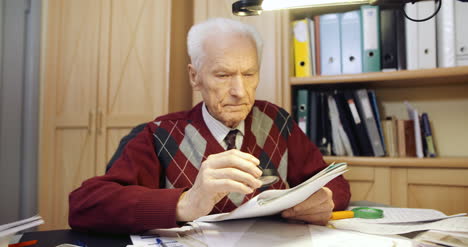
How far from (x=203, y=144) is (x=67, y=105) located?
1341 mm

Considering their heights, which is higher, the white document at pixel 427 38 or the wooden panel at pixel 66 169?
the white document at pixel 427 38

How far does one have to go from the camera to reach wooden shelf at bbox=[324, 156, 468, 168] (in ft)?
4.79

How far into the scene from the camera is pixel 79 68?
204 centimetres

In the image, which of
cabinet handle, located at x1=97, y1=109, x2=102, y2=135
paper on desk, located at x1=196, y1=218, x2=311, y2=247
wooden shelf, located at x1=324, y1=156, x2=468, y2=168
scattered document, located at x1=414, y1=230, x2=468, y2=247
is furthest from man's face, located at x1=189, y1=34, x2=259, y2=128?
cabinet handle, located at x1=97, y1=109, x2=102, y2=135

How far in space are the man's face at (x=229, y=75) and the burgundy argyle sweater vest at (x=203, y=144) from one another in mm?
94

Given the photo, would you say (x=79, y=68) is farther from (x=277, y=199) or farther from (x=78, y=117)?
(x=277, y=199)

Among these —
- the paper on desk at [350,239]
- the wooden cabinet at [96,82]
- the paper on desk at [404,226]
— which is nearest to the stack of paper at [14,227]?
the paper on desk at [350,239]

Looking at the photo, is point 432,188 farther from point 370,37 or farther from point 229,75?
point 229,75

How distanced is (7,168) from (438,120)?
8.59 feet

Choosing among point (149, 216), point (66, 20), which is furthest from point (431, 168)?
point (66, 20)

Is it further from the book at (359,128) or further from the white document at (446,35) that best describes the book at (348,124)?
the white document at (446,35)

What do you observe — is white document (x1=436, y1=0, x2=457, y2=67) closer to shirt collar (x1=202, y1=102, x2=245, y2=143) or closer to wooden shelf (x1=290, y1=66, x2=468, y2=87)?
wooden shelf (x1=290, y1=66, x2=468, y2=87)

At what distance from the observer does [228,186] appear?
2.22ft

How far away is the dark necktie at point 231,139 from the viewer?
114cm
